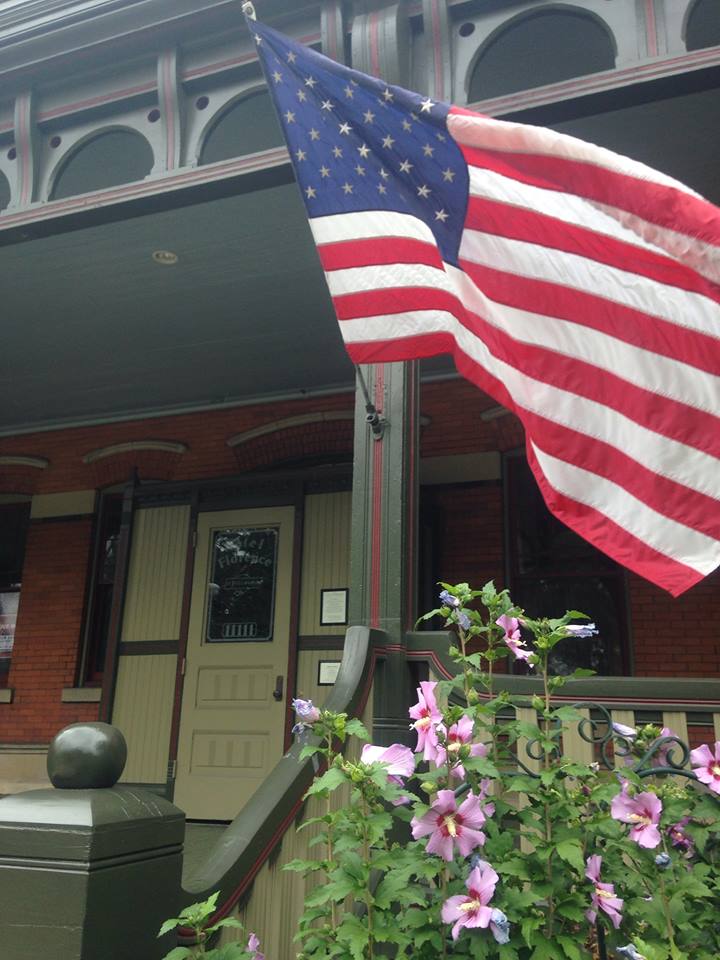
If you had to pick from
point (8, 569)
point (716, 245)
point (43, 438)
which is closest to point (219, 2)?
point (716, 245)

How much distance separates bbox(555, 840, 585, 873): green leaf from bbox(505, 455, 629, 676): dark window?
5.07m

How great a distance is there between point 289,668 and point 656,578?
15.2ft

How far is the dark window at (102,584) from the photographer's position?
27.8ft

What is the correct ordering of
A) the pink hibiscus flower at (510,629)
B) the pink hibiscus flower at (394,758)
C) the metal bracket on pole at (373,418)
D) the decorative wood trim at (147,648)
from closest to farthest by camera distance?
the pink hibiscus flower at (394,758) < the pink hibiscus flower at (510,629) < the metal bracket on pole at (373,418) < the decorative wood trim at (147,648)

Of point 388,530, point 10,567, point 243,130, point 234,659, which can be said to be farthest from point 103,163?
point 10,567

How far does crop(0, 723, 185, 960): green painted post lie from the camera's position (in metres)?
1.78

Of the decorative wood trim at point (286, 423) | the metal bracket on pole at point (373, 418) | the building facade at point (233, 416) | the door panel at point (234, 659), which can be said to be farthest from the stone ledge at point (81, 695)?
the metal bracket on pole at point (373, 418)

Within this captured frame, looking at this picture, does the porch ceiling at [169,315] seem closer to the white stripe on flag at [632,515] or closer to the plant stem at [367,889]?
the white stripe on flag at [632,515]

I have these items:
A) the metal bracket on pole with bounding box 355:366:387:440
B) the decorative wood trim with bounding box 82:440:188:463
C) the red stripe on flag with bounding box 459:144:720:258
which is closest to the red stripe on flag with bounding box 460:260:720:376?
the red stripe on flag with bounding box 459:144:720:258

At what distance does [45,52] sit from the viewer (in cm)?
485

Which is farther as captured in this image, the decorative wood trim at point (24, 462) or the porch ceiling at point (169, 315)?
the decorative wood trim at point (24, 462)

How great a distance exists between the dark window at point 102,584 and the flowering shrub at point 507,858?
6877 millimetres

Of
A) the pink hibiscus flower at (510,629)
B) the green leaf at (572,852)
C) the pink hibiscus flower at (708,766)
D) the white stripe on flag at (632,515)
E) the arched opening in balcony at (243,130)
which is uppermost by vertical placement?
the arched opening in balcony at (243,130)

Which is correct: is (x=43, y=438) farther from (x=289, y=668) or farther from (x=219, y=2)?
(x=219, y=2)
